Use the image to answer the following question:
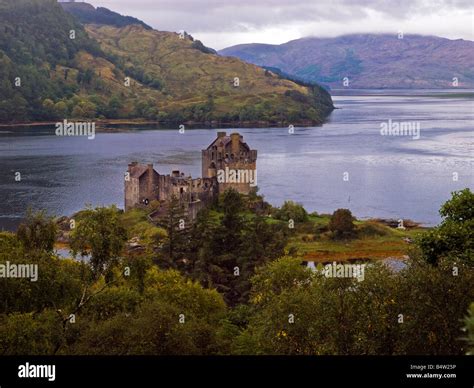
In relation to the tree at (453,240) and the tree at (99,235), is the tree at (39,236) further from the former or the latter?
the tree at (453,240)

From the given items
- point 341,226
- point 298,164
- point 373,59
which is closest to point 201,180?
point 341,226

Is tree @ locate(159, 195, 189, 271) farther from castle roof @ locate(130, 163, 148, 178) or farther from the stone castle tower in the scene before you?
the stone castle tower

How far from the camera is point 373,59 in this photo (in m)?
93.2

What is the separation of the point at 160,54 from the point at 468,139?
64.8m

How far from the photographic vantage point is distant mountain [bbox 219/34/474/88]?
279 ft

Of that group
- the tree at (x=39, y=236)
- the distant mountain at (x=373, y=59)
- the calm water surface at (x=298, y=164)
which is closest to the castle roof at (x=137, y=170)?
the calm water surface at (x=298, y=164)

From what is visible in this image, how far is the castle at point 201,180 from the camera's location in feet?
106

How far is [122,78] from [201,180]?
243 feet

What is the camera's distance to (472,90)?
86.1 metres

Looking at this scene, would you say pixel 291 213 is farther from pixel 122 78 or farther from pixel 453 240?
pixel 122 78

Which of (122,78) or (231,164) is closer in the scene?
(231,164)

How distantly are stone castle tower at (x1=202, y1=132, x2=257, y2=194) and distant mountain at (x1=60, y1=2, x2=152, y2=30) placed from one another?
79.5 meters

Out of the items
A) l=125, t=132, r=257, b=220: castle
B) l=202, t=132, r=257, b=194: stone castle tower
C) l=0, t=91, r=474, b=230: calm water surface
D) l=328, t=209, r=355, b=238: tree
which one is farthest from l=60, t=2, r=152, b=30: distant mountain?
l=328, t=209, r=355, b=238: tree

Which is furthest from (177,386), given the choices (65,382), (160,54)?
(160,54)
